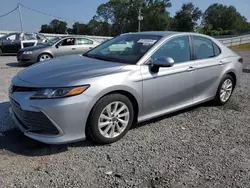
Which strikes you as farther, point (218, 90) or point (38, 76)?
point (218, 90)

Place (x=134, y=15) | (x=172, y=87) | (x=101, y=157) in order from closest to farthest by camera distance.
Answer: (x=101, y=157), (x=172, y=87), (x=134, y=15)

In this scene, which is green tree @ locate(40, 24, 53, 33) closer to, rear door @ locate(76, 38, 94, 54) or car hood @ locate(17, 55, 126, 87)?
rear door @ locate(76, 38, 94, 54)

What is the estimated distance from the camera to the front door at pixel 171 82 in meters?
3.36

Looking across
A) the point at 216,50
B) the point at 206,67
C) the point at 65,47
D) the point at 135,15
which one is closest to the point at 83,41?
the point at 65,47

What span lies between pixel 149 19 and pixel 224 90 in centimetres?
8493

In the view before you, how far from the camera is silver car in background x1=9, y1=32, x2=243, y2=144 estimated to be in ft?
8.93

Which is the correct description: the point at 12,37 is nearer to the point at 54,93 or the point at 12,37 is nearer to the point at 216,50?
the point at 216,50

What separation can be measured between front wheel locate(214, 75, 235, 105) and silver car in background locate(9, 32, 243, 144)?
8.3 inches

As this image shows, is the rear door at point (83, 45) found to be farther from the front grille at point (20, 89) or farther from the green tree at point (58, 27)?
the green tree at point (58, 27)

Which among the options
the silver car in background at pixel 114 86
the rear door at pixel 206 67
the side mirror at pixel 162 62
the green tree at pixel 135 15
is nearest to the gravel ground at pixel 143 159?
the silver car in background at pixel 114 86

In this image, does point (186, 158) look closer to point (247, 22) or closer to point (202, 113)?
point (202, 113)

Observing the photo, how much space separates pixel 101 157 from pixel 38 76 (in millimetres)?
1282

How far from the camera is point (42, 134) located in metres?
2.77

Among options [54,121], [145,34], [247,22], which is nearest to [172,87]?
[145,34]
